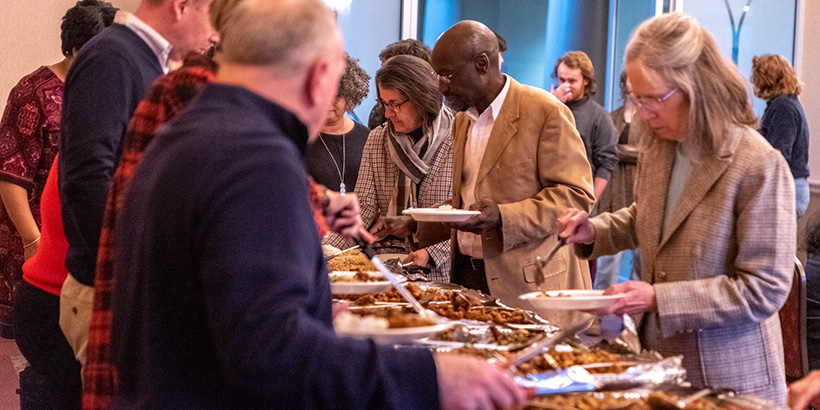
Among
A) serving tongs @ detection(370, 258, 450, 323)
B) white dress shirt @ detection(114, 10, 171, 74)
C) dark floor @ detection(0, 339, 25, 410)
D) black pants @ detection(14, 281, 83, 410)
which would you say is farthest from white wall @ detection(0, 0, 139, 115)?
serving tongs @ detection(370, 258, 450, 323)

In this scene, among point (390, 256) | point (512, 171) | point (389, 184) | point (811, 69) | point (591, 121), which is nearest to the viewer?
point (512, 171)

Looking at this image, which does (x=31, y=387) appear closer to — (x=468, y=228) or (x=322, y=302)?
(x=468, y=228)

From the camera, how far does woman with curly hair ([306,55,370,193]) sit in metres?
3.59

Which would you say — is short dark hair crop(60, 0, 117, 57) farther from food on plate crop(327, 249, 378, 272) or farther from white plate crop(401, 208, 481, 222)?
white plate crop(401, 208, 481, 222)

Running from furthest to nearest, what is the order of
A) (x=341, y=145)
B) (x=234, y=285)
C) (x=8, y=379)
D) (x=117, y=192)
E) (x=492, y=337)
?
1. (x=8, y=379)
2. (x=341, y=145)
3. (x=492, y=337)
4. (x=117, y=192)
5. (x=234, y=285)

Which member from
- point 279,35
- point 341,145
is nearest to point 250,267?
point 279,35

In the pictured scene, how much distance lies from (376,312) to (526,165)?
85 cm

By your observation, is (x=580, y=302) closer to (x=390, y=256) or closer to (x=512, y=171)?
(x=512, y=171)

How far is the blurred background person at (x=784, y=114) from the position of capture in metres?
4.87

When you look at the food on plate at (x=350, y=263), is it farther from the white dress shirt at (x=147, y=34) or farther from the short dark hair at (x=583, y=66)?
the short dark hair at (x=583, y=66)

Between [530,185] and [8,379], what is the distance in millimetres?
2958

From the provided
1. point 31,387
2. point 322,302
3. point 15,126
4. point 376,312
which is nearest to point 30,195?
→ point 15,126

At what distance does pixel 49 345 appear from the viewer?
193 cm

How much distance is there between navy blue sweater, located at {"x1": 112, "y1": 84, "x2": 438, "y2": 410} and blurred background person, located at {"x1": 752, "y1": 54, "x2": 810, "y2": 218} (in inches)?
178
